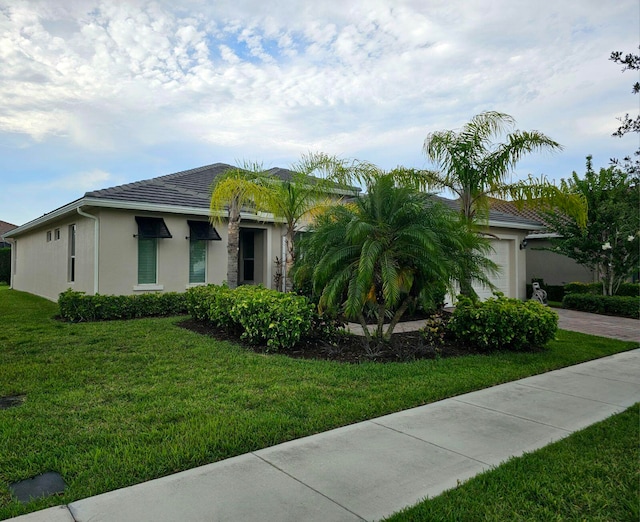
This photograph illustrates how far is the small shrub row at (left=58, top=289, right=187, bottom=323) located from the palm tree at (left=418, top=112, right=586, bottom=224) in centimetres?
736

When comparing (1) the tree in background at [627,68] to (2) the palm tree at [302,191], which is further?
(2) the palm tree at [302,191]

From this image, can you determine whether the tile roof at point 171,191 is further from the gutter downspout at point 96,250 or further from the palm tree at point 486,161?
the palm tree at point 486,161

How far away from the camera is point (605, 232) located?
1433 centimetres

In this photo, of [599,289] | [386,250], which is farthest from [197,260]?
[599,289]

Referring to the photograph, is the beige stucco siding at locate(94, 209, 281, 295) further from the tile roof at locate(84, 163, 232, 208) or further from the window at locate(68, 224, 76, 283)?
the window at locate(68, 224, 76, 283)

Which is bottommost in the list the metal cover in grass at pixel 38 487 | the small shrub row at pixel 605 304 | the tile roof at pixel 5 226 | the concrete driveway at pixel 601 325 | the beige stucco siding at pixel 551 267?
the concrete driveway at pixel 601 325

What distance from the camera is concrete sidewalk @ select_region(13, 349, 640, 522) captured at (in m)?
2.75

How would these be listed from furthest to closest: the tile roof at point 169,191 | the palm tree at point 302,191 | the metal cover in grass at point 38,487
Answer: the tile roof at point 169,191, the palm tree at point 302,191, the metal cover in grass at point 38,487

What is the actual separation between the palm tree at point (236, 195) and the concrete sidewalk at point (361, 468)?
22.3ft

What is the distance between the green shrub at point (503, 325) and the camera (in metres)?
7.52

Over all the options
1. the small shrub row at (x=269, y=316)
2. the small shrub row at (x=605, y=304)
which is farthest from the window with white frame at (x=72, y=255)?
the small shrub row at (x=605, y=304)

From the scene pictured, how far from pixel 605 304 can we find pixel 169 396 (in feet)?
46.9

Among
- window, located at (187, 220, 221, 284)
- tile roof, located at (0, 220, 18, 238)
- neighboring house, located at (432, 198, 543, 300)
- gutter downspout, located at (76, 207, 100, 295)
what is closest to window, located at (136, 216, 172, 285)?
window, located at (187, 220, 221, 284)

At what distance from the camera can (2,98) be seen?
1139 cm
